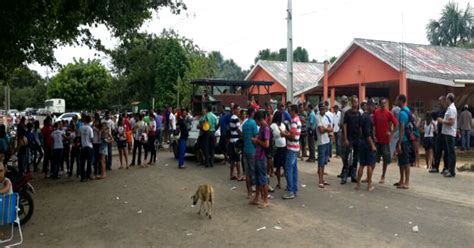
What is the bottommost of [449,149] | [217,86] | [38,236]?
[38,236]

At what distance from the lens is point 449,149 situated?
10.7 m

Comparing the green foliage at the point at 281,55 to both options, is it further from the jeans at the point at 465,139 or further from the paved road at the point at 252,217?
the paved road at the point at 252,217

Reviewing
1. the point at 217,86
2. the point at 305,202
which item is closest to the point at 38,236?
the point at 305,202

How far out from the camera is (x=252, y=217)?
751 centimetres

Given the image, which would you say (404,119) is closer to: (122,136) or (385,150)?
(385,150)

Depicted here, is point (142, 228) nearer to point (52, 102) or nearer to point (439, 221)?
point (439, 221)

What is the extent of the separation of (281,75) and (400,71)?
43.0 feet

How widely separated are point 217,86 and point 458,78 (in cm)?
1041

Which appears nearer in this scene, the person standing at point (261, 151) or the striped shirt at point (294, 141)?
the person standing at point (261, 151)

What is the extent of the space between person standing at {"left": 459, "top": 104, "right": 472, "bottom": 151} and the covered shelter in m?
1.84

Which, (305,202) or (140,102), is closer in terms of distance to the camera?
(305,202)

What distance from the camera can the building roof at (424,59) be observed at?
1912 centimetres

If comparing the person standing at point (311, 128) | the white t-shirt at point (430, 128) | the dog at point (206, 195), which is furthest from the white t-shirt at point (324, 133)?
the white t-shirt at point (430, 128)

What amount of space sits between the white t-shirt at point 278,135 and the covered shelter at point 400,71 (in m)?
11.6
